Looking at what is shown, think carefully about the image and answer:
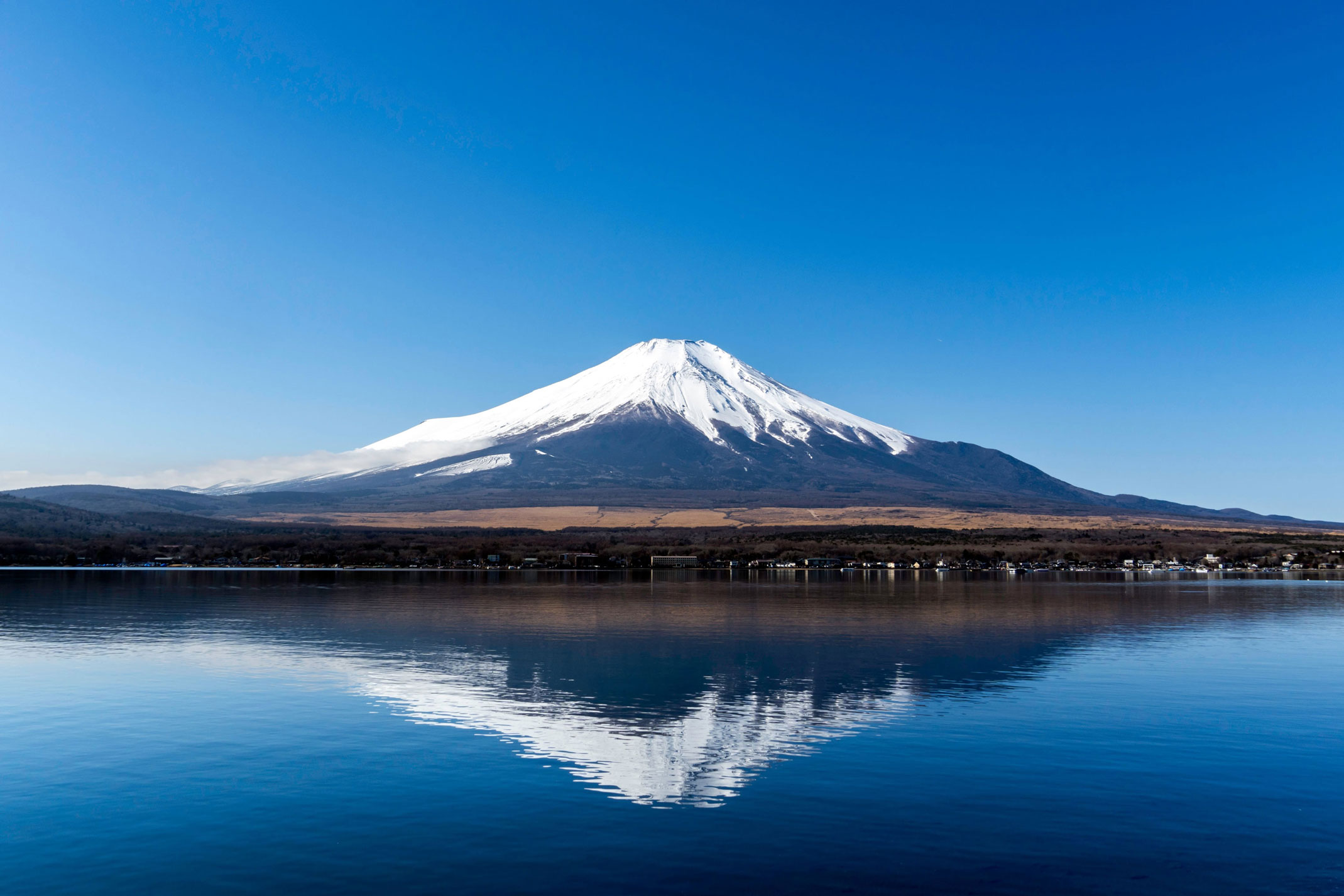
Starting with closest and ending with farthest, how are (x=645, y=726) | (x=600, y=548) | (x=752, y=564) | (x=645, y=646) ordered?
(x=645, y=726), (x=645, y=646), (x=752, y=564), (x=600, y=548)

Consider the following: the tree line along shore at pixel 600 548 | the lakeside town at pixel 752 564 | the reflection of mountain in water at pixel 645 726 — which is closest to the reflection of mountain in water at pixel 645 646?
the reflection of mountain in water at pixel 645 726

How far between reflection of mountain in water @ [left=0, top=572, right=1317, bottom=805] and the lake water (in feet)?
A: 0.74

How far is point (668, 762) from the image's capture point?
2116 cm

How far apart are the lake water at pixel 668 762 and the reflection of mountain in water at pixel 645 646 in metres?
0.22

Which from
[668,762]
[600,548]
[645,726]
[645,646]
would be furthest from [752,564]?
[668,762]

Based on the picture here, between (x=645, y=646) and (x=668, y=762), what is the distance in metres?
22.6

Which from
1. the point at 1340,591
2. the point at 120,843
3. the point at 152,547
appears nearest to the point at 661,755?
the point at 120,843

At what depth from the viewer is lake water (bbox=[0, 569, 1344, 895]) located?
1448cm

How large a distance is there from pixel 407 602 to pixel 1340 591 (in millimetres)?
85923

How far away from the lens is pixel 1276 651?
4266 centimetres

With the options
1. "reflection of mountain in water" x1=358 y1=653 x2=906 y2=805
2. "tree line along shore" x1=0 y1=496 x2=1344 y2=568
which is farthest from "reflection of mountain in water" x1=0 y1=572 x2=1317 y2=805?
"tree line along shore" x1=0 y1=496 x2=1344 y2=568

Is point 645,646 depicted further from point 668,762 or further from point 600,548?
point 600,548

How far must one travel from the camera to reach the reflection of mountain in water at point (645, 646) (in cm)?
2397

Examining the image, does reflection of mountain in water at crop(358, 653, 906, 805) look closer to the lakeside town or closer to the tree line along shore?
the lakeside town
